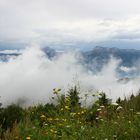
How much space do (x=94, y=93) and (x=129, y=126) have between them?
1.10 meters

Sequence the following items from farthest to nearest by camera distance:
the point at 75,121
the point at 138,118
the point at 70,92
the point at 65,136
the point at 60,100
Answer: the point at 70,92, the point at 60,100, the point at 75,121, the point at 138,118, the point at 65,136

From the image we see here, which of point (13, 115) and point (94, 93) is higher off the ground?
point (94, 93)

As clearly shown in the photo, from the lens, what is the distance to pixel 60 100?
8.16 m

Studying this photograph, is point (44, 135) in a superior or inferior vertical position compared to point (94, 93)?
inferior

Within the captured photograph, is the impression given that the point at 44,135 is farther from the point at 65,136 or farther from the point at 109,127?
the point at 109,127

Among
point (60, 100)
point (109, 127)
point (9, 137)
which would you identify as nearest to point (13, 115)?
point (60, 100)

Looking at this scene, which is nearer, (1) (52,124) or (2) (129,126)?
(2) (129,126)

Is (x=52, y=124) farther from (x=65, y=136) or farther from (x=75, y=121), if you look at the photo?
(x=65, y=136)

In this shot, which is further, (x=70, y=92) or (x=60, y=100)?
(x=70, y=92)

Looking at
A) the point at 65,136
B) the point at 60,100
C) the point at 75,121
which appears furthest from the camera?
the point at 60,100

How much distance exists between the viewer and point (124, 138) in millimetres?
6488

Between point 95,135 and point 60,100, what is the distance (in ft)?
5.78

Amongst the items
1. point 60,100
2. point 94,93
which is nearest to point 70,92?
point 60,100

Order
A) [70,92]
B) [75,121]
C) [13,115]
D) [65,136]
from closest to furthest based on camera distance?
[65,136]
[75,121]
[70,92]
[13,115]
